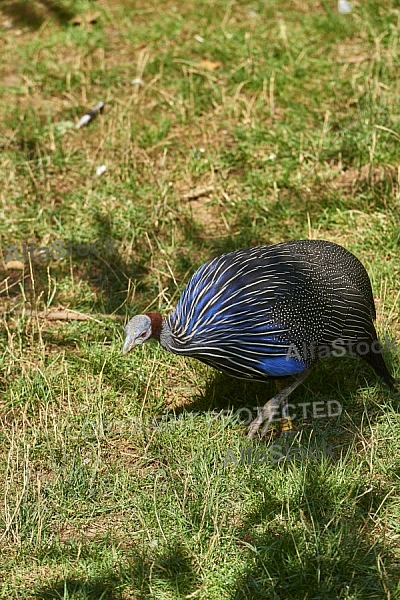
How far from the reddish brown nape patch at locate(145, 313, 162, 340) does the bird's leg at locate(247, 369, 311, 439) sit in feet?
1.92

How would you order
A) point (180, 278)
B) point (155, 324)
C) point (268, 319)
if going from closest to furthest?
point (268, 319) < point (155, 324) < point (180, 278)

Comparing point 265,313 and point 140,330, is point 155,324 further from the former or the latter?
point 265,313

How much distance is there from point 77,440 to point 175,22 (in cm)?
409

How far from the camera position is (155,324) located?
4008 millimetres

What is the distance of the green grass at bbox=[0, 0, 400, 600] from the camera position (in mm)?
3518

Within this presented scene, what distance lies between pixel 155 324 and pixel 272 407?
654mm

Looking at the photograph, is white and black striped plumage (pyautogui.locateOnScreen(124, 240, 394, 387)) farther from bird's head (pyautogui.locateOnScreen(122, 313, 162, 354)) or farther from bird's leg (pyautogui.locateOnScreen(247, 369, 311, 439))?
bird's leg (pyautogui.locateOnScreen(247, 369, 311, 439))

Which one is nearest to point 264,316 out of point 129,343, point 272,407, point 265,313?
point 265,313

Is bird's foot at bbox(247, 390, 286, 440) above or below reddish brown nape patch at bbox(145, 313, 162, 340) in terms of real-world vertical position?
below

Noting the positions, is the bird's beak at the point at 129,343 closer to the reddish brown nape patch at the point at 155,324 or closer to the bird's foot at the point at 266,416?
the reddish brown nape patch at the point at 155,324

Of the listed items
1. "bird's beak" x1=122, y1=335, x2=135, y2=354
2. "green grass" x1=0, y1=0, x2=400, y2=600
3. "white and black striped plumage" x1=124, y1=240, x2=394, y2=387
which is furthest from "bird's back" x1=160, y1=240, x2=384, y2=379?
"green grass" x1=0, y1=0, x2=400, y2=600

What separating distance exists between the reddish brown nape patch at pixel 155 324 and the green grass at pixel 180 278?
39 cm

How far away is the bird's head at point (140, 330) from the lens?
3.93 metres

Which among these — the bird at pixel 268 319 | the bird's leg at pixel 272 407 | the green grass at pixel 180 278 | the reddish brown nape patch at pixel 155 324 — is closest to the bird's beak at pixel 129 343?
the bird at pixel 268 319
